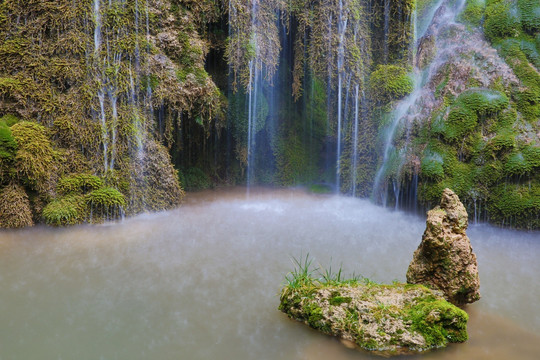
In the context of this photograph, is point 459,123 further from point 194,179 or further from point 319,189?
point 194,179

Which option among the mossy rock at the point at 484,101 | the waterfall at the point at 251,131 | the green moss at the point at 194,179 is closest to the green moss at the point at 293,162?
the waterfall at the point at 251,131

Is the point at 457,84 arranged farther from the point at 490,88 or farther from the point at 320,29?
the point at 320,29

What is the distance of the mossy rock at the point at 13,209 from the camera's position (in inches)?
276

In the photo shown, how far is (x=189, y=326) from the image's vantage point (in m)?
4.23

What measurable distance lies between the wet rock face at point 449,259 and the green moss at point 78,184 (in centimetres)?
603

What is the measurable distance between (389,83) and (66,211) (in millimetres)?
7599

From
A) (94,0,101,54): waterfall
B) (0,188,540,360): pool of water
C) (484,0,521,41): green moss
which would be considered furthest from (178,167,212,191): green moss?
(484,0,521,41): green moss

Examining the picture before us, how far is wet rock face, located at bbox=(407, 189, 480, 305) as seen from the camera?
4.42 m

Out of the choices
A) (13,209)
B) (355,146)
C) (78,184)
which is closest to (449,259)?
(355,146)

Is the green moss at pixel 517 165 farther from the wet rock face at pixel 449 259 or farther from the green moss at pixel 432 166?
the wet rock face at pixel 449 259

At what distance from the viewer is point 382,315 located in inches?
153

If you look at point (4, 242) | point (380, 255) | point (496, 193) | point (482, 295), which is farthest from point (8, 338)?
point (496, 193)

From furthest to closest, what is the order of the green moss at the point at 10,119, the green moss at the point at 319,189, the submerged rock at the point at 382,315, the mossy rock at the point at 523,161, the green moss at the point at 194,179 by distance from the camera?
the green moss at the point at 319,189
the green moss at the point at 194,179
the mossy rock at the point at 523,161
the green moss at the point at 10,119
the submerged rock at the point at 382,315

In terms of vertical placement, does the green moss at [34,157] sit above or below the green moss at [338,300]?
above
